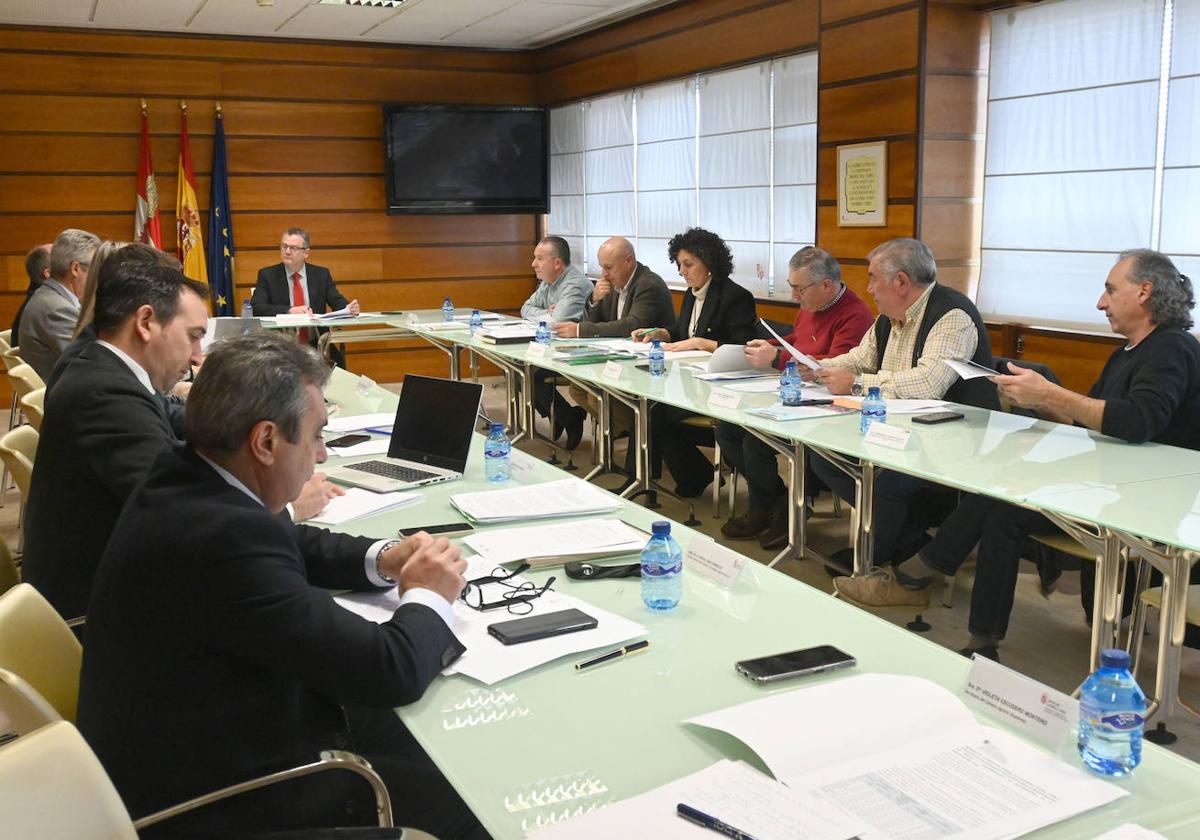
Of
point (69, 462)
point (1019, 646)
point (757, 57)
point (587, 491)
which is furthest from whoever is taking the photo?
point (757, 57)

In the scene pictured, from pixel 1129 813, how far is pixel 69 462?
6.86ft

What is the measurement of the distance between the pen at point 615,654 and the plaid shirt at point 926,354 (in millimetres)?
2508

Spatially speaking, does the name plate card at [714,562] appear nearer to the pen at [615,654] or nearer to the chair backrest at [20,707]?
the pen at [615,654]

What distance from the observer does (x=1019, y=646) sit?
3.61 metres

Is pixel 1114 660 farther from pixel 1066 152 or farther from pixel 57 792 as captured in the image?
pixel 1066 152

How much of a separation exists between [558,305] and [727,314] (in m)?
1.60

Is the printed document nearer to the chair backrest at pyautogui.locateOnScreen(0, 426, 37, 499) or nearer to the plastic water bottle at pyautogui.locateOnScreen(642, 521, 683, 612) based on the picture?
the plastic water bottle at pyautogui.locateOnScreen(642, 521, 683, 612)

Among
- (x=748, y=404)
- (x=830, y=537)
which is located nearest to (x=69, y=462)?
(x=748, y=404)

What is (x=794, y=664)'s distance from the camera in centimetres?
167

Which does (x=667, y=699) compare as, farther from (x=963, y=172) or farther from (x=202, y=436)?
(x=963, y=172)

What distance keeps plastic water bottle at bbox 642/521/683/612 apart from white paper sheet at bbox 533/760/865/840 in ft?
2.08

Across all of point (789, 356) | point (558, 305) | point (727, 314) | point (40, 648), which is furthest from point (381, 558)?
point (558, 305)

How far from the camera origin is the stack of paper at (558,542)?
7.34ft

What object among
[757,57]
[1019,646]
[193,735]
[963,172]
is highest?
[757,57]
